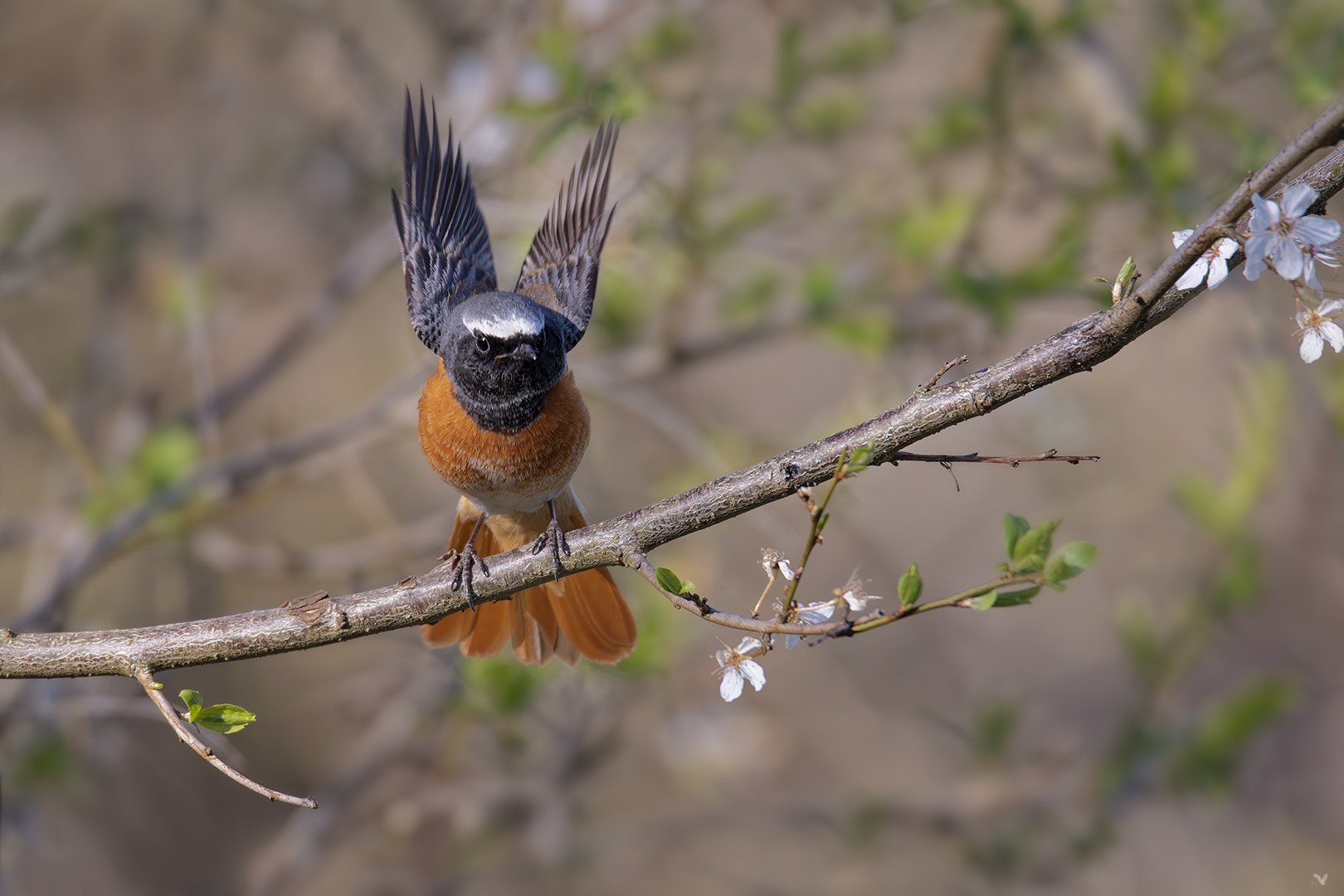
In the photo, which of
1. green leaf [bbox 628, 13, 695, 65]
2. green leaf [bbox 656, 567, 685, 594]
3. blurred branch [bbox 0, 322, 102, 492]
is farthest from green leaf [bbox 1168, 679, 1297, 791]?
blurred branch [bbox 0, 322, 102, 492]

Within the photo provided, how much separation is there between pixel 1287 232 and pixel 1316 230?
0.12ft

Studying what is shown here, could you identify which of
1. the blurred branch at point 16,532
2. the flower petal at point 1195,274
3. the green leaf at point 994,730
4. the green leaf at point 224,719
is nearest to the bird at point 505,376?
the green leaf at point 224,719

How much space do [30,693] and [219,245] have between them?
2.86m

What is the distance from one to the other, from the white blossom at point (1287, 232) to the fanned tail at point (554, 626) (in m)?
1.88

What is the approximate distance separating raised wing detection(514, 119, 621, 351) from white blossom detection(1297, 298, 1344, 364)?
1942 mm

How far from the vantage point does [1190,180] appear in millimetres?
4000

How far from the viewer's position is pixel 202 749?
1672mm

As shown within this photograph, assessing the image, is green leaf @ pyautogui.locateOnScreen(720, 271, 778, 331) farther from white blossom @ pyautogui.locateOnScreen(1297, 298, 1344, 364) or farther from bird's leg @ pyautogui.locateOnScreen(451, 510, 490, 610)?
white blossom @ pyautogui.locateOnScreen(1297, 298, 1344, 364)

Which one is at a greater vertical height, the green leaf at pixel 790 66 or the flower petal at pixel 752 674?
the green leaf at pixel 790 66

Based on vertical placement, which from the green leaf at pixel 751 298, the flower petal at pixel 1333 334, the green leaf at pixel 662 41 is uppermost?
the green leaf at pixel 662 41

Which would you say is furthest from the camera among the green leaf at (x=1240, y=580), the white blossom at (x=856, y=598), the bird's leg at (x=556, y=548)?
the green leaf at (x=1240, y=580)

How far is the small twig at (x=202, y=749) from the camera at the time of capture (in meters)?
1.65

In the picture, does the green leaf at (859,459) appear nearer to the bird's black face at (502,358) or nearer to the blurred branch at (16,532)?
the bird's black face at (502,358)

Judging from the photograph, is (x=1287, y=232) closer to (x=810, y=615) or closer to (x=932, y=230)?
(x=810, y=615)
